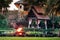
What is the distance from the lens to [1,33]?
19391 millimetres

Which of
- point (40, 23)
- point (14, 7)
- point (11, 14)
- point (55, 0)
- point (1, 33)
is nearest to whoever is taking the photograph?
point (55, 0)

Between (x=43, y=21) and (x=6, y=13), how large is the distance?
4.03 meters

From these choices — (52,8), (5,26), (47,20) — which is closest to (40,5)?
(47,20)

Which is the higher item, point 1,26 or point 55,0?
point 55,0

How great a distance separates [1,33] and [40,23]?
7.23 meters

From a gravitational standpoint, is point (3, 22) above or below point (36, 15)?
below

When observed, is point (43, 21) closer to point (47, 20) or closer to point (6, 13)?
point (47, 20)

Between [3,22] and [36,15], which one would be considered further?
[3,22]

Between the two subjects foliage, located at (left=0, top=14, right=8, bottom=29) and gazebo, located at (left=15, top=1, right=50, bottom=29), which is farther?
foliage, located at (left=0, top=14, right=8, bottom=29)

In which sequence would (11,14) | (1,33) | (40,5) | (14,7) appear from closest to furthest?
1. (1,33)
2. (40,5)
3. (11,14)
4. (14,7)

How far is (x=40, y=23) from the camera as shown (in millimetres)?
25906

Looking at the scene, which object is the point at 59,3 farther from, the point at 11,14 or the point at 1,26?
the point at 11,14

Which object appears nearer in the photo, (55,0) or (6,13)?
(55,0)

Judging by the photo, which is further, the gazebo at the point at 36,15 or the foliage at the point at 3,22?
the foliage at the point at 3,22
